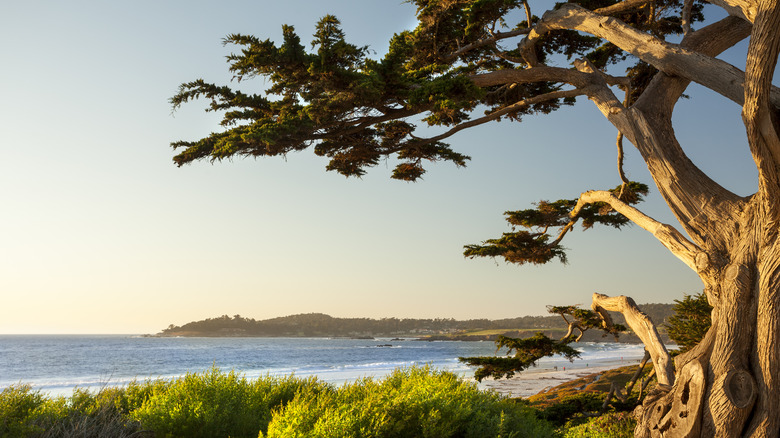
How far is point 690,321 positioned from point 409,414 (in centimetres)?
918

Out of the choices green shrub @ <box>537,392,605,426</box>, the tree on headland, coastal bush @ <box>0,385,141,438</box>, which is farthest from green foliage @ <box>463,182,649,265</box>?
coastal bush @ <box>0,385,141,438</box>

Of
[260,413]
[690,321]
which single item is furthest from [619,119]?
[690,321]

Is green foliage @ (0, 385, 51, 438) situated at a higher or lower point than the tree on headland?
lower

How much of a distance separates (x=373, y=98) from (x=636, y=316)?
15.0 feet

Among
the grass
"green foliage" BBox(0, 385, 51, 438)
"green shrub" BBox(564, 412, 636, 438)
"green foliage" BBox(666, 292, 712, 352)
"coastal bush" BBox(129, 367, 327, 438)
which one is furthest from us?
"green foliage" BBox(666, 292, 712, 352)

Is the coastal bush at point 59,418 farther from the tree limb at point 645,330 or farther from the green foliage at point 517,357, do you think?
the tree limb at point 645,330

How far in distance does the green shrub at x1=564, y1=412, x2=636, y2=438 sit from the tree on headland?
2.75 metres

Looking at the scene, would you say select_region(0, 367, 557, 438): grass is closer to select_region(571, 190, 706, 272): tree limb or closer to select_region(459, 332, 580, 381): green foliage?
select_region(459, 332, 580, 381): green foliage

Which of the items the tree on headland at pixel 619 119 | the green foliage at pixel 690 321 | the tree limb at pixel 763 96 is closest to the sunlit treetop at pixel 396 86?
the tree on headland at pixel 619 119

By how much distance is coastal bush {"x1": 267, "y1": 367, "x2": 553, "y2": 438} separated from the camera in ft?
14.4

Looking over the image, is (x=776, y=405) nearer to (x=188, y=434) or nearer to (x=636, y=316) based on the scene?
(x=636, y=316)

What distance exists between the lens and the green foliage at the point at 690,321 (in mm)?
10891

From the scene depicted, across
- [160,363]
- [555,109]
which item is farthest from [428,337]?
[555,109]

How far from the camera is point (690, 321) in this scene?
1138cm
